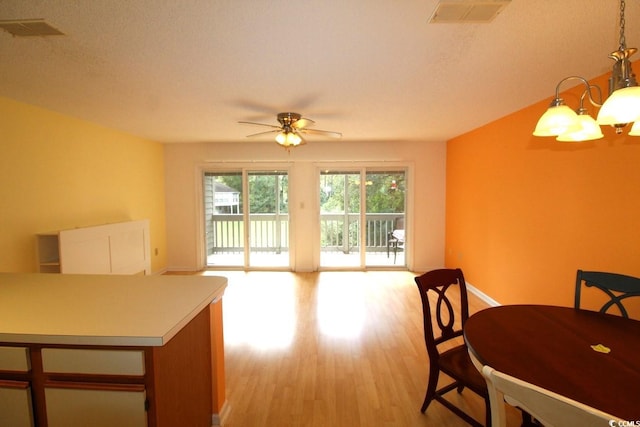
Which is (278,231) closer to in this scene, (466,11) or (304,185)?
(304,185)

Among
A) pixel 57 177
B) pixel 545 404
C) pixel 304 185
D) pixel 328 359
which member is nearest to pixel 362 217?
pixel 304 185

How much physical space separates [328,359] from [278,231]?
3.17 m

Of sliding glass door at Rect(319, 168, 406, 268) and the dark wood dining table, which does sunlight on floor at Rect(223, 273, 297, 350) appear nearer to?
sliding glass door at Rect(319, 168, 406, 268)

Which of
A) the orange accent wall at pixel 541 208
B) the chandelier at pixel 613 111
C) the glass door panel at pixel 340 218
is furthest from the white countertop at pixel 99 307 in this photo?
the glass door panel at pixel 340 218

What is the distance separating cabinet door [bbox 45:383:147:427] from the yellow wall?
228 centimetres

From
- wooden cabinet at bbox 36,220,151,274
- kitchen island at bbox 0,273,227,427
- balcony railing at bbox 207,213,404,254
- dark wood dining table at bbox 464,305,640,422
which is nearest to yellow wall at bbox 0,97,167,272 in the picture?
wooden cabinet at bbox 36,220,151,274

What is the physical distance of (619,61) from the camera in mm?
1055

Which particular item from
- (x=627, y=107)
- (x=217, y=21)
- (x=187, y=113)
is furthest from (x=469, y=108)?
(x=187, y=113)

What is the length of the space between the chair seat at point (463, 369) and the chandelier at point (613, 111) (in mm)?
1258

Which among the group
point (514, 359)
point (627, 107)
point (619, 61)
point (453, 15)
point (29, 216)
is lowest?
point (514, 359)

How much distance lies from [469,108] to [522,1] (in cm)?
181

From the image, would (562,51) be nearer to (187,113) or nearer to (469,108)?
(469,108)

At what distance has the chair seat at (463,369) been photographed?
1.48 m

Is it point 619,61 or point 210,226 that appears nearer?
point 619,61
